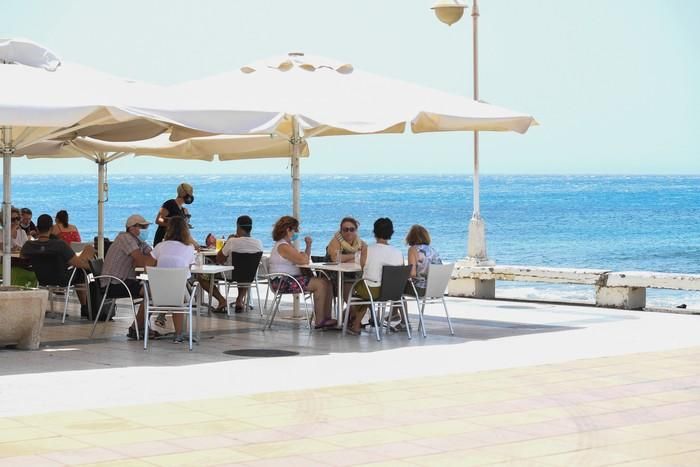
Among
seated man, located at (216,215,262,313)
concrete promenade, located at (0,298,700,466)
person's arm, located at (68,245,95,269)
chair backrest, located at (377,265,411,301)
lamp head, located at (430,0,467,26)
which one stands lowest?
concrete promenade, located at (0,298,700,466)

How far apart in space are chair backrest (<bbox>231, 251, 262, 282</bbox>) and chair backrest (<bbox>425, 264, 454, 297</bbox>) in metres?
2.47

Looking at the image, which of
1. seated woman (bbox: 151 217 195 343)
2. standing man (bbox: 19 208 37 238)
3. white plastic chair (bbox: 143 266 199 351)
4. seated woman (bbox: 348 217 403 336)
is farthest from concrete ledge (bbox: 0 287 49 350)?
standing man (bbox: 19 208 37 238)

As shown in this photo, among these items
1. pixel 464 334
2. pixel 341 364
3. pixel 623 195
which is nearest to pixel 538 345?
pixel 464 334

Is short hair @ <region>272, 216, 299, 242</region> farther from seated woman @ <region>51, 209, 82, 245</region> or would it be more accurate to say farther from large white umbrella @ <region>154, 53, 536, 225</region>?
seated woman @ <region>51, 209, 82, 245</region>

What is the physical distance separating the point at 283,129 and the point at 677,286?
482 cm

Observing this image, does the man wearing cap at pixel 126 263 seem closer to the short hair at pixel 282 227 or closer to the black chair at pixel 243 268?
the short hair at pixel 282 227

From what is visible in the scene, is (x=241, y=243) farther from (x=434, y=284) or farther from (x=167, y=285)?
(x=167, y=285)

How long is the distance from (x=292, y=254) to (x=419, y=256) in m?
1.25

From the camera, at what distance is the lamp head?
652 inches

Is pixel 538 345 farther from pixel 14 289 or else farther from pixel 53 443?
pixel 53 443

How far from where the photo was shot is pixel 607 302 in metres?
15.6

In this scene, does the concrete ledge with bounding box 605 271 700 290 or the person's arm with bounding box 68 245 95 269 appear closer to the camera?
the person's arm with bounding box 68 245 95 269

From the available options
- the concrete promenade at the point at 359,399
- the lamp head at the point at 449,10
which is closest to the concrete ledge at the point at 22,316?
the concrete promenade at the point at 359,399

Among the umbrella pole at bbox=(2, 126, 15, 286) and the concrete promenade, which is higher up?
the umbrella pole at bbox=(2, 126, 15, 286)
